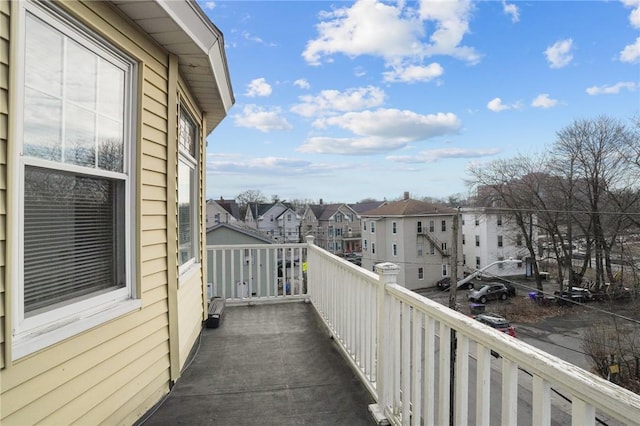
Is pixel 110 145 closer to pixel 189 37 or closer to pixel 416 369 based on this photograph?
pixel 189 37

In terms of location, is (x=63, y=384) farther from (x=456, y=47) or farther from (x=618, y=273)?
(x=618, y=273)

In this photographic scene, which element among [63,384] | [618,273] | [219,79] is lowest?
[618,273]

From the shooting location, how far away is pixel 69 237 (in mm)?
1647

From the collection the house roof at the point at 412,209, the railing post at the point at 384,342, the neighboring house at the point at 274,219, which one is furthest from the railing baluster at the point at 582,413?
the neighboring house at the point at 274,219

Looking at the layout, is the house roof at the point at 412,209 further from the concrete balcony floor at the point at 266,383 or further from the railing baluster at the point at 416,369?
the railing baluster at the point at 416,369

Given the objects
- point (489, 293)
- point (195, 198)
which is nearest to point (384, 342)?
point (195, 198)

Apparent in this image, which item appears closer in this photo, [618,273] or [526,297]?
[618,273]

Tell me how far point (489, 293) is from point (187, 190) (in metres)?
23.7

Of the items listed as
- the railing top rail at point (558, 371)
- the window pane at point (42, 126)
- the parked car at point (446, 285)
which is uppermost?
the window pane at point (42, 126)

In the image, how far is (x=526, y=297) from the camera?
2414 cm

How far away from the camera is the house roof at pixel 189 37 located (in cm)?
A: 187

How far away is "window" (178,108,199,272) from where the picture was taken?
294cm

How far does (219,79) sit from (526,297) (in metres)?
26.9

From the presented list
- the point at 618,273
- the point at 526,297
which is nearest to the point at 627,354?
the point at 618,273
